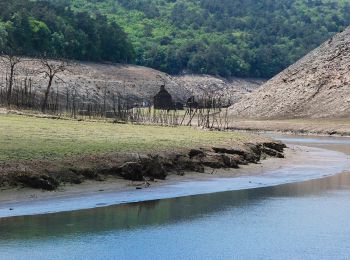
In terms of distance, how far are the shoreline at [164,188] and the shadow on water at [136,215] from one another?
1.79 feet

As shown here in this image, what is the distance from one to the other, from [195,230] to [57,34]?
123505mm

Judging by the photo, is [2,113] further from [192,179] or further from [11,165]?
[11,165]

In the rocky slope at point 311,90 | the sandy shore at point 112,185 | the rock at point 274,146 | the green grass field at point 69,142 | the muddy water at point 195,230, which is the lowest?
the muddy water at point 195,230

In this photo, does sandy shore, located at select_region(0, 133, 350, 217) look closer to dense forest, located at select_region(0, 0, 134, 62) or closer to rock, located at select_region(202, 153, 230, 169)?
rock, located at select_region(202, 153, 230, 169)

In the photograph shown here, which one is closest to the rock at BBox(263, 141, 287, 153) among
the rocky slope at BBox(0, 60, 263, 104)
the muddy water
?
the muddy water

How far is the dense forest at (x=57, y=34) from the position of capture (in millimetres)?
134875

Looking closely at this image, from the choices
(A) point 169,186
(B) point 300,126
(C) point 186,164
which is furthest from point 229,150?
(B) point 300,126

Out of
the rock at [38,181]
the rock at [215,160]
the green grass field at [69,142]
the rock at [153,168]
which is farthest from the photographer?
the rock at [215,160]

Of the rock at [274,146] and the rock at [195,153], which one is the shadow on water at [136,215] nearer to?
the rock at [195,153]

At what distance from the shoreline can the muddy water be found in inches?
22.6

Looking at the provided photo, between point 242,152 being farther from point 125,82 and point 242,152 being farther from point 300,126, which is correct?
point 125,82

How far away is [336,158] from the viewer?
50406 millimetres

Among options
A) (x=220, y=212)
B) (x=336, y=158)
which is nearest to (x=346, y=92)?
(x=336, y=158)

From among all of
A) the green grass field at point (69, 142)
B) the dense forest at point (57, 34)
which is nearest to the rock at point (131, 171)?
the green grass field at point (69, 142)
